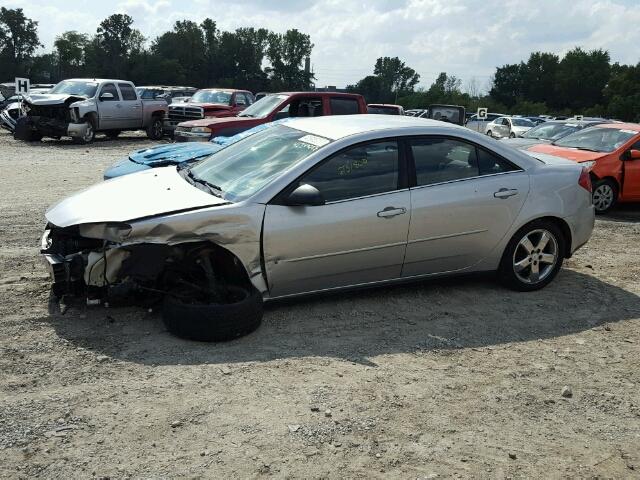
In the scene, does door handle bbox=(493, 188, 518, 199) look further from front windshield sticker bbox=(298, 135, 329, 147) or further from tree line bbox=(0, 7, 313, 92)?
tree line bbox=(0, 7, 313, 92)

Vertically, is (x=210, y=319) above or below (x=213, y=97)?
below

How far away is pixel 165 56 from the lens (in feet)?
307

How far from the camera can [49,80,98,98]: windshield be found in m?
20.3

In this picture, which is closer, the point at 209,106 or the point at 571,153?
the point at 571,153

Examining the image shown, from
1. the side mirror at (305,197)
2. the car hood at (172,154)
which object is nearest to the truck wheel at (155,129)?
the car hood at (172,154)

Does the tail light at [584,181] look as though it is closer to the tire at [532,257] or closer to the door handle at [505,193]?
the tire at [532,257]

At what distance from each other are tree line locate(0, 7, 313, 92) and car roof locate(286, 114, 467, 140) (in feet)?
212

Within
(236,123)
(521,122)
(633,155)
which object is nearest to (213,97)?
(236,123)

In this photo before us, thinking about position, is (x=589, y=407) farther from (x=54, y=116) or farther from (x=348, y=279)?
(x=54, y=116)

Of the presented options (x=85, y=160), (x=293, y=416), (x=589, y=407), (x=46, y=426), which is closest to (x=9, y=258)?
(x=46, y=426)

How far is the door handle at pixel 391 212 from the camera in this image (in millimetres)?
5270

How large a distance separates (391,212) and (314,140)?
893 mm

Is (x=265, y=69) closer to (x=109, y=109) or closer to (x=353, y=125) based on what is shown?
(x=109, y=109)

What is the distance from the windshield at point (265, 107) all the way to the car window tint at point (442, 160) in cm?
818
